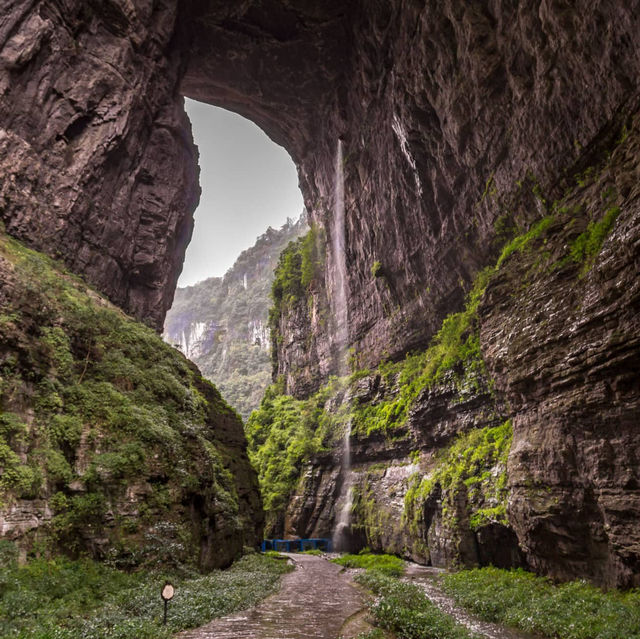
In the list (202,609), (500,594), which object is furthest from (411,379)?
(202,609)

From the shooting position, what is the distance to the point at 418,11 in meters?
24.0

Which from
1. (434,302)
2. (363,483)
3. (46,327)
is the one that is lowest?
(363,483)

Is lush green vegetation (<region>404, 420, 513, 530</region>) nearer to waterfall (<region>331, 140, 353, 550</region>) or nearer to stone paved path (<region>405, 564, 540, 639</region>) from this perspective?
stone paved path (<region>405, 564, 540, 639</region>)

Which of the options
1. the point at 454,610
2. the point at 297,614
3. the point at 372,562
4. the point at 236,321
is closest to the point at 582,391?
the point at 454,610

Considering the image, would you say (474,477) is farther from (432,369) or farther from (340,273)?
(340,273)

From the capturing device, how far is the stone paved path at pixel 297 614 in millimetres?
8391

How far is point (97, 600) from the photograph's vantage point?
8.90 meters

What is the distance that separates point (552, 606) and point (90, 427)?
42.4 feet

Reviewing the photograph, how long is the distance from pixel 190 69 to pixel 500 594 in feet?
139

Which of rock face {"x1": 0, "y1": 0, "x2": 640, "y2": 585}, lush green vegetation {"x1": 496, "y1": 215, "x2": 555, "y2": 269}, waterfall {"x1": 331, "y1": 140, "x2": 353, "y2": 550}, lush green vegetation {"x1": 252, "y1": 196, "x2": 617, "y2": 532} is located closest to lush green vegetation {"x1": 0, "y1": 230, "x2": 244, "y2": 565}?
rock face {"x1": 0, "y1": 0, "x2": 640, "y2": 585}

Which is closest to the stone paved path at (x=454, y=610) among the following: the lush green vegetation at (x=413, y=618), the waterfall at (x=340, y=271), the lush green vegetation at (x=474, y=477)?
the lush green vegetation at (x=413, y=618)

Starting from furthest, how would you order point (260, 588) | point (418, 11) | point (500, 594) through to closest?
point (418, 11), point (260, 588), point (500, 594)

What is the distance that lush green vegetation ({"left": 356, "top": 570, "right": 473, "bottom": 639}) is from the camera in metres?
8.27

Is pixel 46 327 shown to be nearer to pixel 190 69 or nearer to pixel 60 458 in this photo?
pixel 60 458
